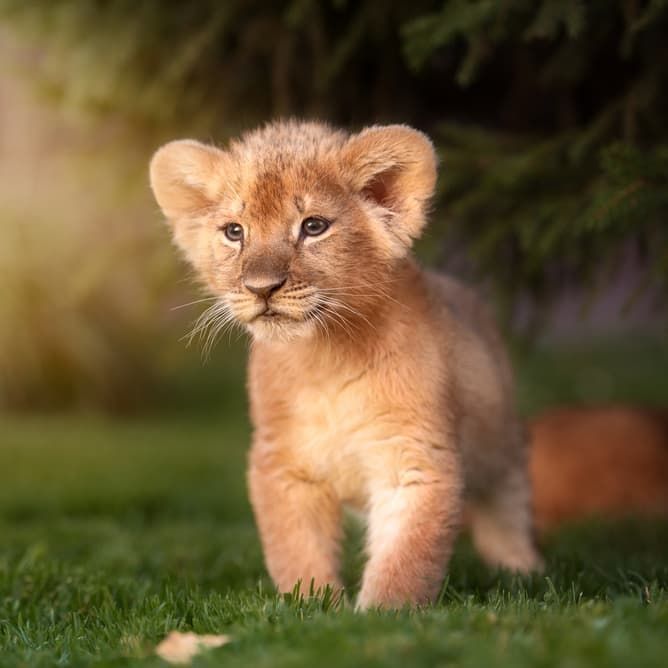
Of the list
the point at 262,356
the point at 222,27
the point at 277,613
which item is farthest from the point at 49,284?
the point at 277,613

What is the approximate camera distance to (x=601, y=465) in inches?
308

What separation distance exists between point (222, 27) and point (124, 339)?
6997 millimetres

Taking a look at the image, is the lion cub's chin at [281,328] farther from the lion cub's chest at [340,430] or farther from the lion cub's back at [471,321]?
the lion cub's back at [471,321]

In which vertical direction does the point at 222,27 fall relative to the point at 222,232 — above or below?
above

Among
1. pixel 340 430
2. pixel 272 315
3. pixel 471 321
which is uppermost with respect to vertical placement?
pixel 272 315

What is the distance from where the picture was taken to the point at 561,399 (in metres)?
12.0

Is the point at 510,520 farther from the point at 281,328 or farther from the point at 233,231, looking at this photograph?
the point at 233,231

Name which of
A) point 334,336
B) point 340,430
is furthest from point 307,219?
point 340,430

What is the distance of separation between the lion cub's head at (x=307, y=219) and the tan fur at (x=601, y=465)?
438cm

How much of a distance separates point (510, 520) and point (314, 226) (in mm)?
1894

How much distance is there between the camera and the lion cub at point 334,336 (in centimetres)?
358

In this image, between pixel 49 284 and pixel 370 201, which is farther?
pixel 49 284

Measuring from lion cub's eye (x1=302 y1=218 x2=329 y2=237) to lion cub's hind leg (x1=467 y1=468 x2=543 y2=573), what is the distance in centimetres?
168

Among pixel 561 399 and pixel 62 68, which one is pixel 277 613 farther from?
pixel 561 399
